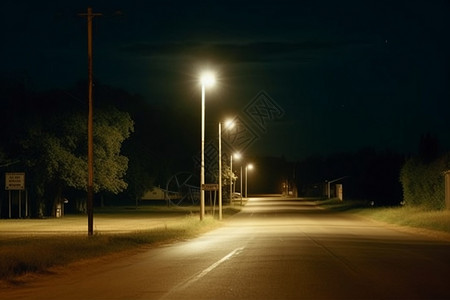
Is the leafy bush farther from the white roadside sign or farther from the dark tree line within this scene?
the white roadside sign

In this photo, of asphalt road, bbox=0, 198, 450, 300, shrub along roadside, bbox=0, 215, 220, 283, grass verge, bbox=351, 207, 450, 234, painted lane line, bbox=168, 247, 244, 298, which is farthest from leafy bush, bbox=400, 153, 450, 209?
painted lane line, bbox=168, 247, 244, 298

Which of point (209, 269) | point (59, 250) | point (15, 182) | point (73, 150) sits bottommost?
point (209, 269)

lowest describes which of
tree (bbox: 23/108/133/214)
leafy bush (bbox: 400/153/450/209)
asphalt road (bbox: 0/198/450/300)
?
asphalt road (bbox: 0/198/450/300)

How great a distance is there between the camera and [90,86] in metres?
28.1

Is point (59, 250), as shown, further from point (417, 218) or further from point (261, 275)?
point (417, 218)

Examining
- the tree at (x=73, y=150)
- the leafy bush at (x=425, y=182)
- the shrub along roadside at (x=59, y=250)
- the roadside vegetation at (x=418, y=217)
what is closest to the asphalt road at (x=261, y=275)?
the shrub along roadside at (x=59, y=250)

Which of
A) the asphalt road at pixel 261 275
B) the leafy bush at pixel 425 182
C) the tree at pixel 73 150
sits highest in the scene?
the tree at pixel 73 150

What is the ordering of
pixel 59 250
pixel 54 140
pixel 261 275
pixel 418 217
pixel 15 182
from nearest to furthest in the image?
pixel 261 275, pixel 59 250, pixel 418 217, pixel 15 182, pixel 54 140

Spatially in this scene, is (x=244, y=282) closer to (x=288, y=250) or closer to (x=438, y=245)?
(x=288, y=250)

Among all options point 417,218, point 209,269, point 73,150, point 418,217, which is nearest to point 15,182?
point 73,150

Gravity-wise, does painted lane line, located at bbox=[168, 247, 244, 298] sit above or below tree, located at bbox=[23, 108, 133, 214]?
below

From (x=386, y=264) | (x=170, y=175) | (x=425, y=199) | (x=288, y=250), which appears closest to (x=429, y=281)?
(x=386, y=264)

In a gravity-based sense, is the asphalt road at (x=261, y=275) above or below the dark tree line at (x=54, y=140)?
below

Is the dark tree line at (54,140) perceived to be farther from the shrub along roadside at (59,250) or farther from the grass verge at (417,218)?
the shrub along roadside at (59,250)
